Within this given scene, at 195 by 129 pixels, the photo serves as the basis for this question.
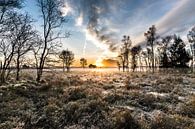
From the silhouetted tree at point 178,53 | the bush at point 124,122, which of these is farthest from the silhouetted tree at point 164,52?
the bush at point 124,122

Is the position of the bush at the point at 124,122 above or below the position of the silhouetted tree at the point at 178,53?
below

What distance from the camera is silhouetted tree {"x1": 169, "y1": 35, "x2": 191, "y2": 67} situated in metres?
67.7

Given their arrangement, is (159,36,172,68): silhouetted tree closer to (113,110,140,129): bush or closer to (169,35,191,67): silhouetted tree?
(169,35,191,67): silhouetted tree

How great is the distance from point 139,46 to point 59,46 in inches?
2307

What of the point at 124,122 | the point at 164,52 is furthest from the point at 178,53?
the point at 124,122

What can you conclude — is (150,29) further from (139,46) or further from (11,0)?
(11,0)

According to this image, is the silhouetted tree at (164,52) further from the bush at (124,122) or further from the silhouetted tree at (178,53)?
the bush at (124,122)

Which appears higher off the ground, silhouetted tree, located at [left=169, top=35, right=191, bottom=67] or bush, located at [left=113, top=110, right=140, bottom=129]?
silhouetted tree, located at [left=169, top=35, right=191, bottom=67]

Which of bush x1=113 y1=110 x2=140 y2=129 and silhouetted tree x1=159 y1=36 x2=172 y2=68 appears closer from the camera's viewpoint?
bush x1=113 y1=110 x2=140 y2=129

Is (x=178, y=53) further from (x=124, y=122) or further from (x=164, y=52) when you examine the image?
(x=124, y=122)

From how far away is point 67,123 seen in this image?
7.98m

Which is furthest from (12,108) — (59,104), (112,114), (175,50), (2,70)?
(175,50)

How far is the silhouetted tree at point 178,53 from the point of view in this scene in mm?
67688

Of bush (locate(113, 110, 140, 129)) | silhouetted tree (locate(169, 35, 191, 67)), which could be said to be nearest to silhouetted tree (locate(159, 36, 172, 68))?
silhouetted tree (locate(169, 35, 191, 67))
